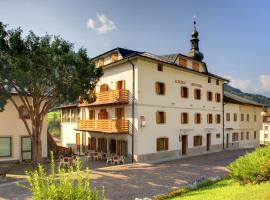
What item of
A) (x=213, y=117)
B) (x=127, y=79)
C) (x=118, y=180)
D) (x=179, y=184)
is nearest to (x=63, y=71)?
(x=127, y=79)

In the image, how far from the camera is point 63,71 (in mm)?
20312

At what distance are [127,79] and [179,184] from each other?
12797mm

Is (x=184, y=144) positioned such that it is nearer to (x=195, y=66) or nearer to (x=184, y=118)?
(x=184, y=118)

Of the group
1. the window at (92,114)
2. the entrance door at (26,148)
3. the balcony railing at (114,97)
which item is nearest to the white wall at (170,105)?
the balcony railing at (114,97)

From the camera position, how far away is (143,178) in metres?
18.4

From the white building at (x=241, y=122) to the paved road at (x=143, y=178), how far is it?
16233 mm

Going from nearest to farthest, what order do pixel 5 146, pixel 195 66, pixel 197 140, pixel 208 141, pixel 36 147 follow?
pixel 36 147 → pixel 5 146 → pixel 197 140 → pixel 195 66 → pixel 208 141

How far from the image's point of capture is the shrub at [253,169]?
37.0 ft

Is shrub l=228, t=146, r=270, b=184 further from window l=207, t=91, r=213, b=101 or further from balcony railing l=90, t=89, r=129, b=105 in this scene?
window l=207, t=91, r=213, b=101

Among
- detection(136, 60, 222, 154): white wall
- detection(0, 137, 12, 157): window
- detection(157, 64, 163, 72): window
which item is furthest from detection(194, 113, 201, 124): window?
detection(0, 137, 12, 157): window

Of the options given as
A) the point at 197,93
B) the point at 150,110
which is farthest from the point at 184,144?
the point at 150,110

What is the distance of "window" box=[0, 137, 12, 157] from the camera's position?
23.0 metres

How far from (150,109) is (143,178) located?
9171 millimetres

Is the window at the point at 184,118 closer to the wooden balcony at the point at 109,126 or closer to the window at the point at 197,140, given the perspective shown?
the window at the point at 197,140
